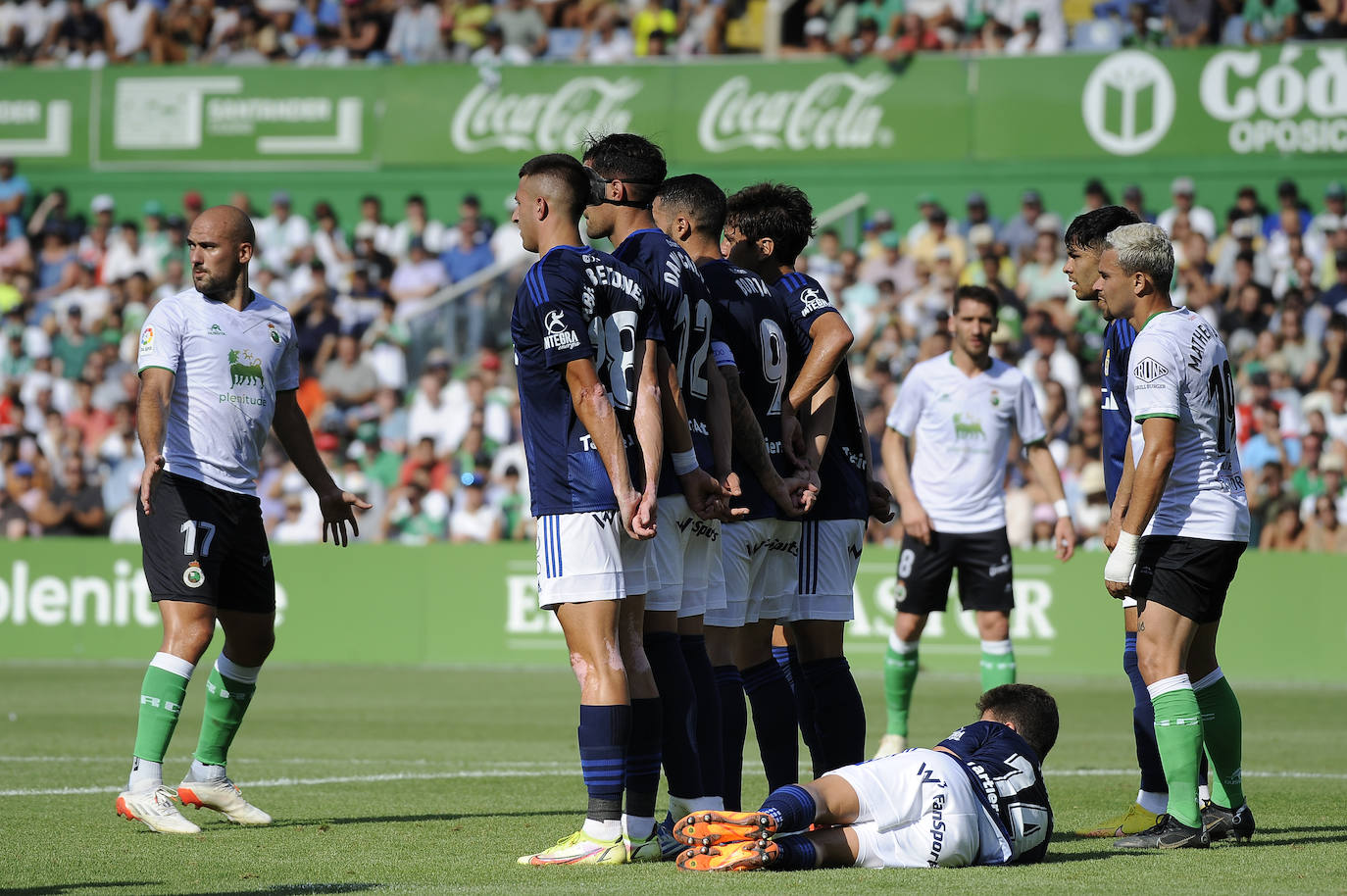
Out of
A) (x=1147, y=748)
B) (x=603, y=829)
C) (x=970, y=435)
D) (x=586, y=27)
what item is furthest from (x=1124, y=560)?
(x=586, y=27)

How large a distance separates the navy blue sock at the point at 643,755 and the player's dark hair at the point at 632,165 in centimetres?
196

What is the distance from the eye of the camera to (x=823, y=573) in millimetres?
7594

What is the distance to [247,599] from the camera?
7.82 m

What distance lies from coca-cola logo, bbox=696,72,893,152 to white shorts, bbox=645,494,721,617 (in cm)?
1841

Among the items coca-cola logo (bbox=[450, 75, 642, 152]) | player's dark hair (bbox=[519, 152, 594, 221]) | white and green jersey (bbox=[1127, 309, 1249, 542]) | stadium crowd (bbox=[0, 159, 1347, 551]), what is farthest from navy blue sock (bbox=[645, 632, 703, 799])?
coca-cola logo (bbox=[450, 75, 642, 152])

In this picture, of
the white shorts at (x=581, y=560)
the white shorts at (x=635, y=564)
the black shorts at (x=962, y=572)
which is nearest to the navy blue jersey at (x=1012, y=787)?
the white shorts at (x=635, y=564)

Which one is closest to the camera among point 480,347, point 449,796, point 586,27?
point 449,796

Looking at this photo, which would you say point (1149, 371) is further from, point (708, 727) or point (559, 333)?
point (559, 333)

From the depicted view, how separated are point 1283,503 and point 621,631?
12438mm

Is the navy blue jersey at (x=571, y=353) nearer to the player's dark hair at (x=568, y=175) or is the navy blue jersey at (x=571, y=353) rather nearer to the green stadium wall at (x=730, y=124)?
the player's dark hair at (x=568, y=175)

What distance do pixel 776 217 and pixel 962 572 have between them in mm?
3951

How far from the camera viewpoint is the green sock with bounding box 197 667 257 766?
7.84 meters

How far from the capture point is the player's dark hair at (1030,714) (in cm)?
663

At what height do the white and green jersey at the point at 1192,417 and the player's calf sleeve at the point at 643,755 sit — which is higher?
the white and green jersey at the point at 1192,417
